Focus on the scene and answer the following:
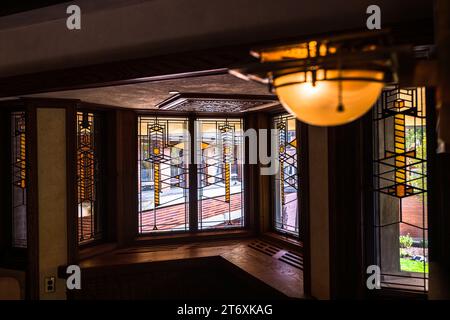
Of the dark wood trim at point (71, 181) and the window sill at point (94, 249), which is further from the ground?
the dark wood trim at point (71, 181)

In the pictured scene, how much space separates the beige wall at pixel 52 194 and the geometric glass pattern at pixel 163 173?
94 cm

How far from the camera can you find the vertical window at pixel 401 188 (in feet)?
7.13

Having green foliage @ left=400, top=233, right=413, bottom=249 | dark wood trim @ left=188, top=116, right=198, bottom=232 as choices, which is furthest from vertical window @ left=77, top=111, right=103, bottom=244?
green foliage @ left=400, top=233, right=413, bottom=249

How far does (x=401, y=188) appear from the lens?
2.21 meters

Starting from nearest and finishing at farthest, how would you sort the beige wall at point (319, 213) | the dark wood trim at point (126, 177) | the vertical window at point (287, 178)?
the beige wall at point (319, 213) → the vertical window at point (287, 178) → the dark wood trim at point (126, 177)

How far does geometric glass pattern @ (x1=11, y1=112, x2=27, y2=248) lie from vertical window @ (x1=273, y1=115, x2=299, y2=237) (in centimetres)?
251

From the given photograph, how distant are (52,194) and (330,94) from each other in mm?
3049

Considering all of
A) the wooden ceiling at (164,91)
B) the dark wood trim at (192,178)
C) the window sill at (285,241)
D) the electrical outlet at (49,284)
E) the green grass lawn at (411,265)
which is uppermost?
the wooden ceiling at (164,91)

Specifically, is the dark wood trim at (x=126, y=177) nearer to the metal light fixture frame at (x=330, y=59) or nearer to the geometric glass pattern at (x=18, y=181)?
the geometric glass pattern at (x=18, y=181)

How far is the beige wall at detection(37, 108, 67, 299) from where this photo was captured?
333cm

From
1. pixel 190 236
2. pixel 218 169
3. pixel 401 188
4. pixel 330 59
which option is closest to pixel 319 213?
pixel 401 188

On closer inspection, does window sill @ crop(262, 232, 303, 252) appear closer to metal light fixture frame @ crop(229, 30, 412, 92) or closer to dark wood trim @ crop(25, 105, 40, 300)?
dark wood trim @ crop(25, 105, 40, 300)

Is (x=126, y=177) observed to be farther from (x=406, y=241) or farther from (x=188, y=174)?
(x=406, y=241)

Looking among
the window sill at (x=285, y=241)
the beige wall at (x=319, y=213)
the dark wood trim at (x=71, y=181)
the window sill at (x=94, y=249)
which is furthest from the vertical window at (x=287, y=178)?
the dark wood trim at (x=71, y=181)
